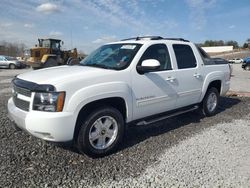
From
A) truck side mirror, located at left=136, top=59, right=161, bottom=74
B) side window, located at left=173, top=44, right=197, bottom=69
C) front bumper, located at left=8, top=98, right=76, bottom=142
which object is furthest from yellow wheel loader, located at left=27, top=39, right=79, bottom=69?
front bumper, located at left=8, top=98, right=76, bottom=142

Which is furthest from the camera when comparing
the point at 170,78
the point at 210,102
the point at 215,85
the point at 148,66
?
the point at 215,85

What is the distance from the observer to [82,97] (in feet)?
12.2

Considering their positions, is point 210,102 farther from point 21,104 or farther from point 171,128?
point 21,104

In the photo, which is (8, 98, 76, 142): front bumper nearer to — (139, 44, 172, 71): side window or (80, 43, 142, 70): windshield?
(80, 43, 142, 70): windshield

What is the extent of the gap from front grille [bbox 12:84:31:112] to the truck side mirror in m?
1.83

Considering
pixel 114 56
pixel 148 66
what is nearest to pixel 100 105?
pixel 148 66

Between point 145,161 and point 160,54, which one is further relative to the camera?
point 160,54

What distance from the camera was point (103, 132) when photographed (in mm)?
4145

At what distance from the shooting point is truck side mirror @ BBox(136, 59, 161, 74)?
430 centimetres

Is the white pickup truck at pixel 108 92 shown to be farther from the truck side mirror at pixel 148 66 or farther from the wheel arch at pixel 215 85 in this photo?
the wheel arch at pixel 215 85

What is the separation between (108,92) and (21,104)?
1304 mm

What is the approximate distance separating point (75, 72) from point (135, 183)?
6.19 ft

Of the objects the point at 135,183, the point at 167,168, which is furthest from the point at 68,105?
the point at 167,168

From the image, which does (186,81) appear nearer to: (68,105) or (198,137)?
(198,137)
